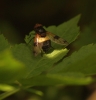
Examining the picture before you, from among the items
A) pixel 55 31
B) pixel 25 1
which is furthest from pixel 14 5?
pixel 55 31

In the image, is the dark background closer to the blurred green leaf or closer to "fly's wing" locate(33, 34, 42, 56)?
"fly's wing" locate(33, 34, 42, 56)

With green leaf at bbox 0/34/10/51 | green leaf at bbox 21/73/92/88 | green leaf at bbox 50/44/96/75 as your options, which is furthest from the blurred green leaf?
green leaf at bbox 0/34/10/51

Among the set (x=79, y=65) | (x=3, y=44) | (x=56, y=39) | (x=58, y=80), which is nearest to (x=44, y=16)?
(x=56, y=39)

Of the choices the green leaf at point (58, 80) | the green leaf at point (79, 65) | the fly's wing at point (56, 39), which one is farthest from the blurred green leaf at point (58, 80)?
the fly's wing at point (56, 39)

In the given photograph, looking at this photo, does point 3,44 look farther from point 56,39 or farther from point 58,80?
point 58,80

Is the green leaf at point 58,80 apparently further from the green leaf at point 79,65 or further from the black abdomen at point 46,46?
the black abdomen at point 46,46
